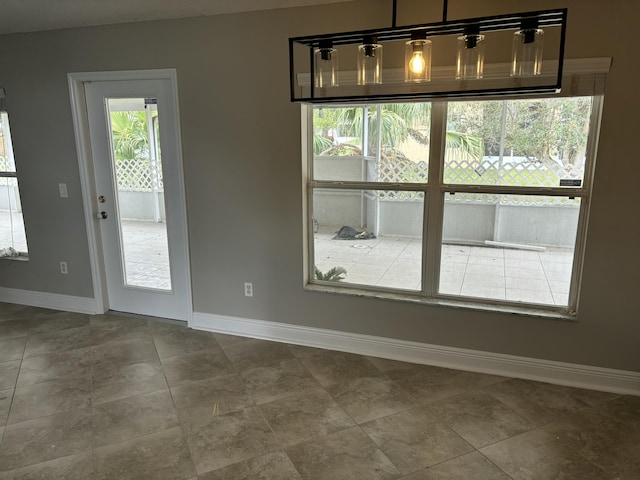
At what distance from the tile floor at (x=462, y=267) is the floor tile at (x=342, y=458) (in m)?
1.18

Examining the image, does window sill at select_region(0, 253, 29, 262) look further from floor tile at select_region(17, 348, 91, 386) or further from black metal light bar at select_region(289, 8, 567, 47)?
black metal light bar at select_region(289, 8, 567, 47)

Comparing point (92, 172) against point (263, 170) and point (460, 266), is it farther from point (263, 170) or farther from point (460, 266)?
point (460, 266)

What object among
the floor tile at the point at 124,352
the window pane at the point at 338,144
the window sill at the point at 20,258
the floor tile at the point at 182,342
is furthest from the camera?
the window sill at the point at 20,258

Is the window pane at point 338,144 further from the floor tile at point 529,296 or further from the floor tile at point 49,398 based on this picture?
the floor tile at point 49,398

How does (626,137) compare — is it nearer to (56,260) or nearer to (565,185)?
(565,185)

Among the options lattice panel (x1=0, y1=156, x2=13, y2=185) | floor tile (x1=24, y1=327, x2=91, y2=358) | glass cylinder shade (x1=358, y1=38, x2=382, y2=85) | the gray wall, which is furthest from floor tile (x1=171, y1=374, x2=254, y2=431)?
lattice panel (x1=0, y1=156, x2=13, y2=185)

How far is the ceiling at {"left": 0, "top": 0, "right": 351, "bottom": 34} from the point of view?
9.21 feet

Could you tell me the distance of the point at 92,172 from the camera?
12.4 ft

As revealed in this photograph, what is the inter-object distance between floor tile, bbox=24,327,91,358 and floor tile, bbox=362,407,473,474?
2349mm

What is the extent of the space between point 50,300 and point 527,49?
433 centimetres

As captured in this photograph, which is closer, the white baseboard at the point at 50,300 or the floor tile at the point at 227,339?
the floor tile at the point at 227,339

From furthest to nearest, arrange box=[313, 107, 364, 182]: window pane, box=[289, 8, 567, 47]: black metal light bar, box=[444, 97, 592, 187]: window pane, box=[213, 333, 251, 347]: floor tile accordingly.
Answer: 1. box=[213, 333, 251, 347]: floor tile
2. box=[313, 107, 364, 182]: window pane
3. box=[444, 97, 592, 187]: window pane
4. box=[289, 8, 567, 47]: black metal light bar

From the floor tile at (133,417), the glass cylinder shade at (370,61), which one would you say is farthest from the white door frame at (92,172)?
the glass cylinder shade at (370,61)

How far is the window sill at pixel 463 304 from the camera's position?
9.29ft
